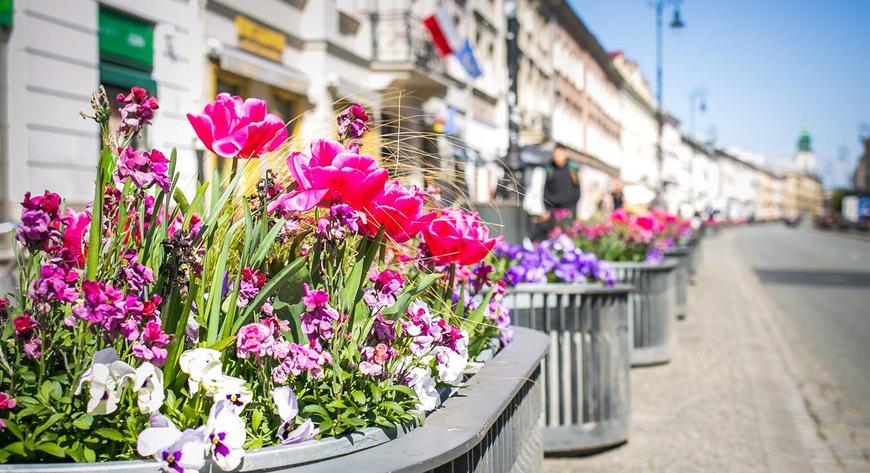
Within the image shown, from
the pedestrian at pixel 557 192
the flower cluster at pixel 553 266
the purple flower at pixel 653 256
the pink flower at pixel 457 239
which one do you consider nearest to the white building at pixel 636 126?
the pedestrian at pixel 557 192

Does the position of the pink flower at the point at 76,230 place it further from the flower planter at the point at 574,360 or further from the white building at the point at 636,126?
the white building at the point at 636,126

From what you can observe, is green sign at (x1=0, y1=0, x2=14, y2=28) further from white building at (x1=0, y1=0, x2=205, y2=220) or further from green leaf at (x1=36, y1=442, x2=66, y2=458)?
green leaf at (x1=36, y1=442, x2=66, y2=458)

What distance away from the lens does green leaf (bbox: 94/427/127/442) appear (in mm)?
1477

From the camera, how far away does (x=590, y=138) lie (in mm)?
55406

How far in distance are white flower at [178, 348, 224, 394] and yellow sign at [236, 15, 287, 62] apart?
13.1 meters

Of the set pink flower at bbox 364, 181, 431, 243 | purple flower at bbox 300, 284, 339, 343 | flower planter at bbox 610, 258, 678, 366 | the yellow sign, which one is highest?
the yellow sign

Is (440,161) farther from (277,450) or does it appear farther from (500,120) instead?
(500,120)

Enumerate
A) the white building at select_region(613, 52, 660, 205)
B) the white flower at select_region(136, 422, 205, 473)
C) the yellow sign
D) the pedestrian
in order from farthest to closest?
the white building at select_region(613, 52, 660, 205), the yellow sign, the pedestrian, the white flower at select_region(136, 422, 205, 473)

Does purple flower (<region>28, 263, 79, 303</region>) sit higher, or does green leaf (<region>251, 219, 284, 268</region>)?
green leaf (<region>251, 219, 284, 268</region>)

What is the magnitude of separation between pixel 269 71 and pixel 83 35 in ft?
13.2

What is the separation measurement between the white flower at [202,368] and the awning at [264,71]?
12102mm

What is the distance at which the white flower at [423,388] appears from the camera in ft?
5.94

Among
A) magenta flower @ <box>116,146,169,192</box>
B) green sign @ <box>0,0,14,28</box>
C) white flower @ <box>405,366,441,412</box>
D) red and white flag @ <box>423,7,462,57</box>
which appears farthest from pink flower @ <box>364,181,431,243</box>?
red and white flag @ <box>423,7,462,57</box>

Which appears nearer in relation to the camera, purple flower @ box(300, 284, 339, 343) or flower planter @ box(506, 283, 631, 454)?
purple flower @ box(300, 284, 339, 343)
